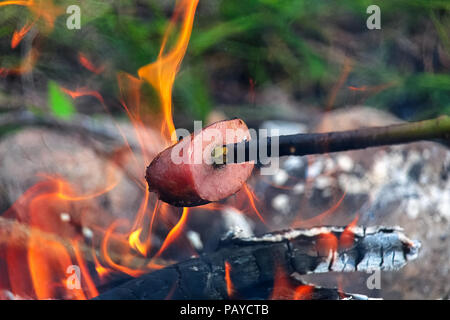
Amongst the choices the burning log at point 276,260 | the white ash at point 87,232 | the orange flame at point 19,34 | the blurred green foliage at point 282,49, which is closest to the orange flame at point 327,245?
the burning log at point 276,260

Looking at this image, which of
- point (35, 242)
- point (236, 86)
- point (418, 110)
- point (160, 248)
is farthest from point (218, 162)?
point (418, 110)

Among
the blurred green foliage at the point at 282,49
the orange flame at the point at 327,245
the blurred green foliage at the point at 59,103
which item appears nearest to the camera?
the orange flame at the point at 327,245

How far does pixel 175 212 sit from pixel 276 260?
0.41 meters

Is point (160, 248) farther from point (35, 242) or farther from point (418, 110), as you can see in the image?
point (418, 110)

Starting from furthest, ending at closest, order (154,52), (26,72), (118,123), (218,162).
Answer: (26,72) < (154,52) < (118,123) < (218,162)

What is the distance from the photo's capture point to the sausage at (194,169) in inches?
35.7

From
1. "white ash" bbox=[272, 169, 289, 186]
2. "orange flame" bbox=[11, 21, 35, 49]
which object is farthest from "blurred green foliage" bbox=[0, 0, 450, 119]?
"white ash" bbox=[272, 169, 289, 186]

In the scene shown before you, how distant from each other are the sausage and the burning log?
0.15 m

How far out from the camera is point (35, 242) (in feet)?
4.28

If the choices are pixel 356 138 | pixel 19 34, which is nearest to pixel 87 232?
pixel 356 138

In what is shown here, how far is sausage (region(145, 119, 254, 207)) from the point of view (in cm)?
91

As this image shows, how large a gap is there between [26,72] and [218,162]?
4.36 ft

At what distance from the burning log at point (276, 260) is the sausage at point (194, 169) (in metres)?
0.15

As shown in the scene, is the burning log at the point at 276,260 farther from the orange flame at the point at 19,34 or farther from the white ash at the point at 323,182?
the orange flame at the point at 19,34
